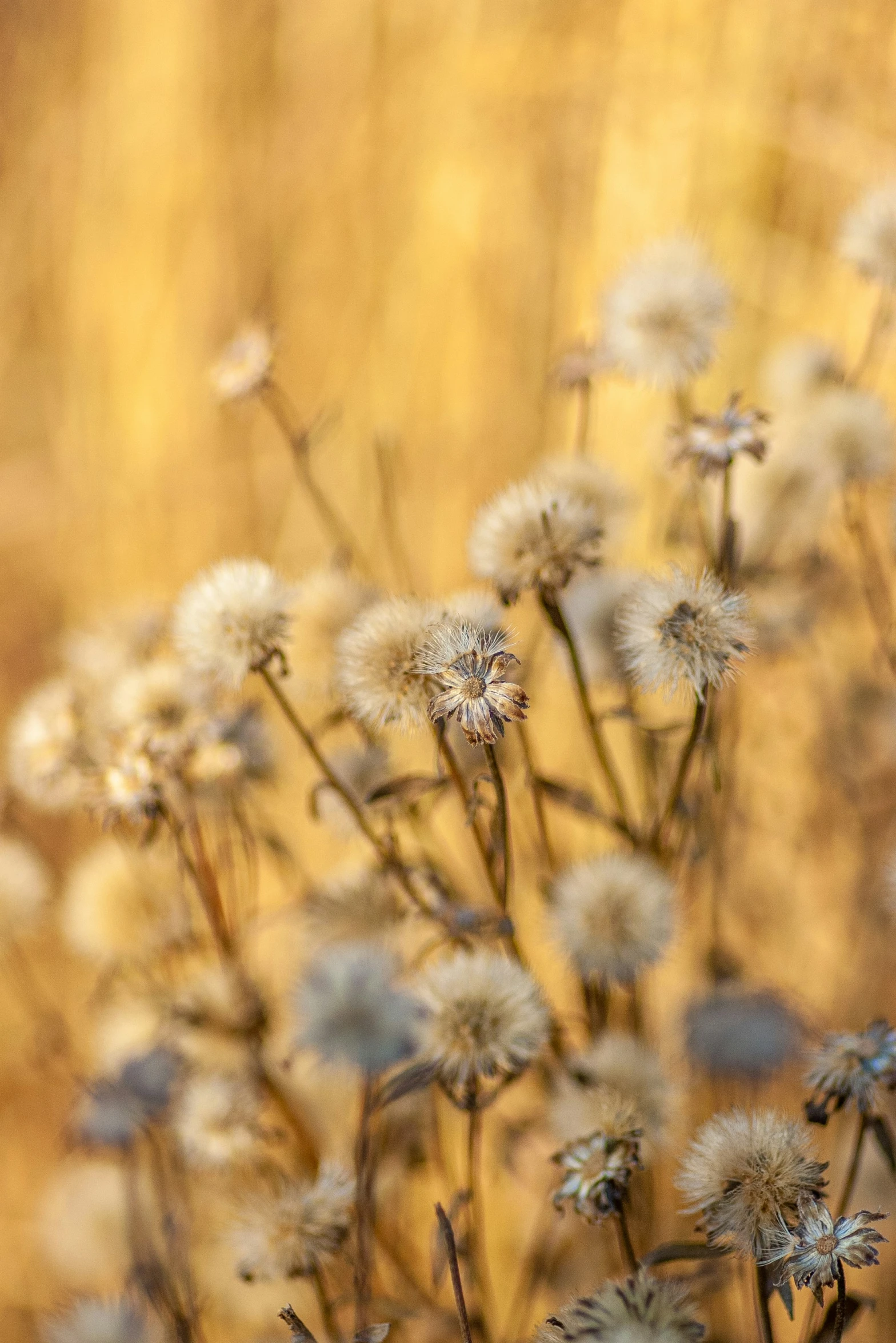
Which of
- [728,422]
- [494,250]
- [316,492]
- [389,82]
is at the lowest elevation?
[728,422]

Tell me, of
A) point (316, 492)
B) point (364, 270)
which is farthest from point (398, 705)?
point (364, 270)

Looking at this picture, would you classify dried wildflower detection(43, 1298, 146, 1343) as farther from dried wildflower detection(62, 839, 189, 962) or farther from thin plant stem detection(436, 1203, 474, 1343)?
thin plant stem detection(436, 1203, 474, 1343)

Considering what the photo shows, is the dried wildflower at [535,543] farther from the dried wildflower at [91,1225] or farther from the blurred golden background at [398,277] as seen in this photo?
the dried wildflower at [91,1225]

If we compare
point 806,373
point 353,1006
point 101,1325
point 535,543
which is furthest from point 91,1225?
point 806,373

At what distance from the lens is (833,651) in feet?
4.17

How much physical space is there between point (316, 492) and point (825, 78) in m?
0.85

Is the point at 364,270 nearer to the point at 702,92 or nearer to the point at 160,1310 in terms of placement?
the point at 702,92

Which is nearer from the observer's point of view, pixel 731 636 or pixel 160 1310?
pixel 731 636

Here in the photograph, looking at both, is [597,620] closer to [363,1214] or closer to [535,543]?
[535,543]

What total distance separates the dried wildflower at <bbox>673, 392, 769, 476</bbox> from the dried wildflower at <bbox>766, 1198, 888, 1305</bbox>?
44 cm

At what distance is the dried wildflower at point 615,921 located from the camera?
70 cm

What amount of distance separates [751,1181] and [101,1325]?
0.51m

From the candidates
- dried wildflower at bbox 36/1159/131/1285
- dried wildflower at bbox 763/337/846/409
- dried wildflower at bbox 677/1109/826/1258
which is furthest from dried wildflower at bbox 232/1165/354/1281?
dried wildflower at bbox 763/337/846/409

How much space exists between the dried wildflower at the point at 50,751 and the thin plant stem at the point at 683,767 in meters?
0.46
